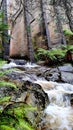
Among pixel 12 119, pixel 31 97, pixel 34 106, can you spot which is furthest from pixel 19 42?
pixel 12 119

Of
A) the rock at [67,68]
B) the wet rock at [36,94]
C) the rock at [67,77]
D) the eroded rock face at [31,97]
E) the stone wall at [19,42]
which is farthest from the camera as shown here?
the stone wall at [19,42]

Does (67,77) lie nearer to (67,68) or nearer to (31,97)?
(67,68)

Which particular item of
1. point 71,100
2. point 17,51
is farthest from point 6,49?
point 71,100

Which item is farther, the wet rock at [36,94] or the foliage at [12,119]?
the wet rock at [36,94]

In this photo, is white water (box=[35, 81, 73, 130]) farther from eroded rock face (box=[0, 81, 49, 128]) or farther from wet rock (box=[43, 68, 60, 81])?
wet rock (box=[43, 68, 60, 81])

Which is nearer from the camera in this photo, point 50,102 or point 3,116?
point 3,116

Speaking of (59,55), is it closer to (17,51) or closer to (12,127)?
(17,51)

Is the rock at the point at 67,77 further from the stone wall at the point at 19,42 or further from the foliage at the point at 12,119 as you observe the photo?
the stone wall at the point at 19,42

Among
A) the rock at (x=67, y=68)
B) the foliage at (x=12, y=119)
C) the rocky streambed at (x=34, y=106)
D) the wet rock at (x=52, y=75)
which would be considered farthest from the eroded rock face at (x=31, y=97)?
the rock at (x=67, y=68)

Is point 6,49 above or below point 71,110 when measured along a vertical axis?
above

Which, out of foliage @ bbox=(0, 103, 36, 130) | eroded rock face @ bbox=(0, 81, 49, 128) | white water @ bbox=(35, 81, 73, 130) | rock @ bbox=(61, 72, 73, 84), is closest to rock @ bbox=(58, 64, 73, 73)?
rock @ bbox=(61, 72, 73, 84)

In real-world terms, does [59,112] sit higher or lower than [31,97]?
lower

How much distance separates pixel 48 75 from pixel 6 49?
5.85 m

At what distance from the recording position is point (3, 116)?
3.35 metres
